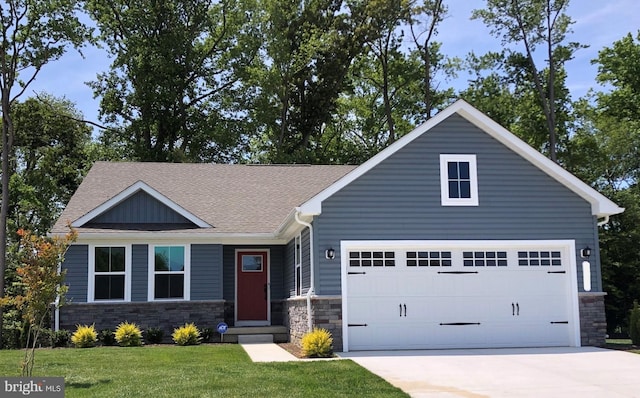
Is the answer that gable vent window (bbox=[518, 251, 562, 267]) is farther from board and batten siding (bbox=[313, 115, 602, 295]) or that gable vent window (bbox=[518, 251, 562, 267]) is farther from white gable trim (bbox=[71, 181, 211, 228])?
white gable trim (bbox=[71, 181, 211, 228])

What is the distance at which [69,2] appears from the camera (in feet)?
71.1

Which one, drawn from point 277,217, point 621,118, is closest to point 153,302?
point 277,217

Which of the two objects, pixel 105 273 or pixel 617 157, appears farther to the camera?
pixel 617 157

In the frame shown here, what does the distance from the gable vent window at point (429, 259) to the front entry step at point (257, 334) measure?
4518 mm

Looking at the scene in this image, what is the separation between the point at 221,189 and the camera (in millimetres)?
21438

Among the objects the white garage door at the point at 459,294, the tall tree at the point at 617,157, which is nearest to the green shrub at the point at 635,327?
the white garage door at the point at 459,294

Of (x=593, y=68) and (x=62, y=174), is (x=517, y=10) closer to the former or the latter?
(x=593, y=68)

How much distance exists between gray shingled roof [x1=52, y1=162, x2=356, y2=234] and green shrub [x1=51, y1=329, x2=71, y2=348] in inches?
103

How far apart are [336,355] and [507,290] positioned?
4423 millimetres

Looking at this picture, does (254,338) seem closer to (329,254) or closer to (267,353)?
(267,353)

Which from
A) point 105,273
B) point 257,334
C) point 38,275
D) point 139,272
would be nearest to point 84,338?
point 105,273

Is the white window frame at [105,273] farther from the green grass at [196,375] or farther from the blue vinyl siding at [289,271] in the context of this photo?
the blue vinyl siding at [289,271]

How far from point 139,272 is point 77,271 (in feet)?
5.11

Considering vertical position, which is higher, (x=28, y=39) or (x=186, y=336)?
(x=28, y=39)
